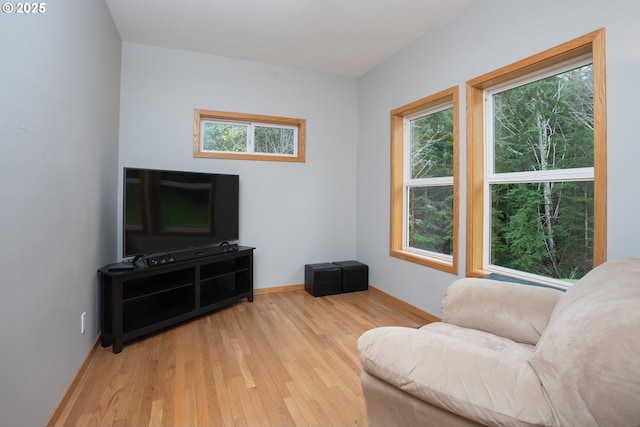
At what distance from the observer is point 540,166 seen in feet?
7.22

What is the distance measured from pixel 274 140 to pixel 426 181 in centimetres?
192

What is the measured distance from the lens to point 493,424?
75cm

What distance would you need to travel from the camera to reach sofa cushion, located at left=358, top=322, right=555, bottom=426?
28.8 inches

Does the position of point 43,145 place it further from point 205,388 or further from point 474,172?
point 474,172

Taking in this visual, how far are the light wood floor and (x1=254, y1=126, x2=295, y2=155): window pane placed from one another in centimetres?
198

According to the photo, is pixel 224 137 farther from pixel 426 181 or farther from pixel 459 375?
pixel 459 375

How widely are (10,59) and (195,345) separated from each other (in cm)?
206

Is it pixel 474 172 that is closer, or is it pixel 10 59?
pixel 10 59

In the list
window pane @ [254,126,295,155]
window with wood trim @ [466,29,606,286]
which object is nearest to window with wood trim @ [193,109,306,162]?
window pane @ [254,126,295,155]

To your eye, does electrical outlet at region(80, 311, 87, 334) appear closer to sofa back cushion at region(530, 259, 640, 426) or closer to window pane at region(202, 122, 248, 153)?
window pane at region(202, 122, 248, 153)

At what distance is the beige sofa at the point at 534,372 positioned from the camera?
25.3 inches

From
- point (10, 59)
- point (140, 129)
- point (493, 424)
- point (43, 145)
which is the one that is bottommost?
point (493, 424)

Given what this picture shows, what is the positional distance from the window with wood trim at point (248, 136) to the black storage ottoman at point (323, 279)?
4.59ft

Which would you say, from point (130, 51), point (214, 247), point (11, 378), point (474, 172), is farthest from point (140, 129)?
point (474, 172)
